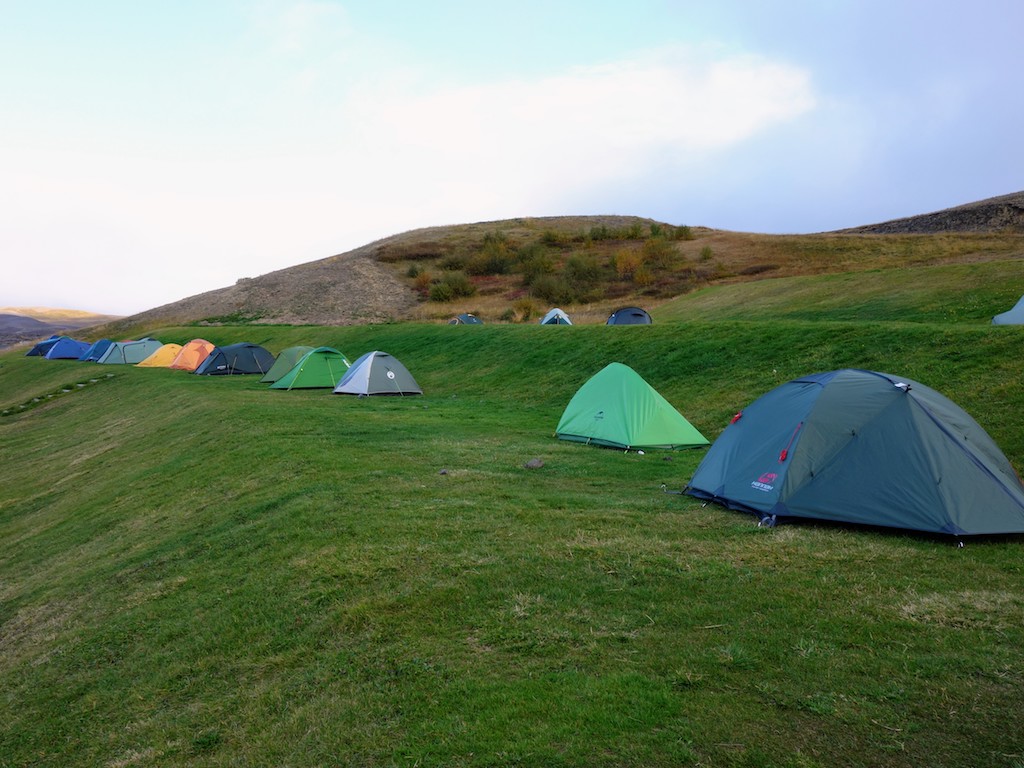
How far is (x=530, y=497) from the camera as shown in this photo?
11.2 meters

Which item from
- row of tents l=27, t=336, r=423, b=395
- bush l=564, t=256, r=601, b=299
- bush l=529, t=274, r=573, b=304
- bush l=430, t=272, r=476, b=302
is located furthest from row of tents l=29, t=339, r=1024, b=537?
Answer: bush l=430, t=272, r=476, b=302

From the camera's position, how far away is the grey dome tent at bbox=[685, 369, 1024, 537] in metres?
8.98

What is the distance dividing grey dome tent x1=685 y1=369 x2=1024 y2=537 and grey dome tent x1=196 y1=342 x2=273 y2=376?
34831 millimetres

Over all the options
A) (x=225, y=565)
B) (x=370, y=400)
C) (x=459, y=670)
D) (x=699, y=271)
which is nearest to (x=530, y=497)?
(x=225, y=565)

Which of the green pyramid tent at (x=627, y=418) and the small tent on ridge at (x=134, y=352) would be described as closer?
the green pyramid tent at (x=627, y=418)

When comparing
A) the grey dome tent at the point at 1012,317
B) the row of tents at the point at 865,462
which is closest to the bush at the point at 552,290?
the grey dome tent at the point at 1012,317

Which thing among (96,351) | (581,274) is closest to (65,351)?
(96,351)

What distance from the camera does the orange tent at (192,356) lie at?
145ft

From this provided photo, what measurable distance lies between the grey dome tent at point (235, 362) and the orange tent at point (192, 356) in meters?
3.64

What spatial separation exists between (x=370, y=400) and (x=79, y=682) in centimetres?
1878

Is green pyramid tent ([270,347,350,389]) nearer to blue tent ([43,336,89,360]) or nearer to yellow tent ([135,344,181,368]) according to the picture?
yellow tent ([135,344,181,368])

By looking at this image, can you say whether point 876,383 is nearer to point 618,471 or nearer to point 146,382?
point 618,471

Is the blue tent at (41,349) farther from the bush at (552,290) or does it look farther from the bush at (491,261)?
the bush at (552,290)

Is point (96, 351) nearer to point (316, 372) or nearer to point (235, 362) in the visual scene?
point (235, 362)
